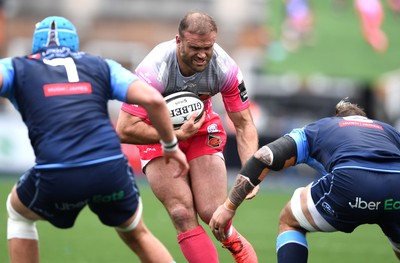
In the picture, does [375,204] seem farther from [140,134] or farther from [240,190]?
[140,134]

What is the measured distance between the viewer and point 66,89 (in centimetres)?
568

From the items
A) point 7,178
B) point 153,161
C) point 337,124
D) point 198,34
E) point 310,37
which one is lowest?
point 7,178

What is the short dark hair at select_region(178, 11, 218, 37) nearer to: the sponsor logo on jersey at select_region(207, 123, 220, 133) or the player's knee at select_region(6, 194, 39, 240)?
the sponsor logo on jersey at select_region(207, 123, 220, 133)

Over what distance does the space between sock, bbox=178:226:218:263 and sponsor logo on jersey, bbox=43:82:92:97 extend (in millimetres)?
1753

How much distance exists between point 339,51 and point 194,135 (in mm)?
14632

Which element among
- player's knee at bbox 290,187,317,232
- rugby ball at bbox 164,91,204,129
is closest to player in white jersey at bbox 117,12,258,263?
rugby ball at bbox 164,91,204,129

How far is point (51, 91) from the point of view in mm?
5652

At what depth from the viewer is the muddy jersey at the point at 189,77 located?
718cm

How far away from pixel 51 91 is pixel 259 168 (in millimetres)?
1675

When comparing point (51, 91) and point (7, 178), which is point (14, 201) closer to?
point (51, 91)

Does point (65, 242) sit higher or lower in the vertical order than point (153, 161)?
lower

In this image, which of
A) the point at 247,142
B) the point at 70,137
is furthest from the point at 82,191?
the point at 247,142

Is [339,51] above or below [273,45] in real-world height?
below

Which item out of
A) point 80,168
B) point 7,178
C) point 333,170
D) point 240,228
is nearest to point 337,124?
point 333,170
